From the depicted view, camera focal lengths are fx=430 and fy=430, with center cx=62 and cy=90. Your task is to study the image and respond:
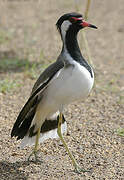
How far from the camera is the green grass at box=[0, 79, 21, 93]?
5.62 metres

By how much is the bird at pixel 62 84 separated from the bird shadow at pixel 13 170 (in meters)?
0.16

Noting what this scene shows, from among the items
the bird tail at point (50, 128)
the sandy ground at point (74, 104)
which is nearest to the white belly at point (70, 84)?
the bird tail at point (50, 128)

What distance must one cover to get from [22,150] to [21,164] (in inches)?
12.2

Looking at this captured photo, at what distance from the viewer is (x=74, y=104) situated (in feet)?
17.6

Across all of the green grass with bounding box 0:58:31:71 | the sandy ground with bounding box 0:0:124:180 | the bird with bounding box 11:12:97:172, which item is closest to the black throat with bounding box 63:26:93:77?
the bird with bounding box 11:12:97:172

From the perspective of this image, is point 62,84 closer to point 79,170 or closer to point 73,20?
point 73,20

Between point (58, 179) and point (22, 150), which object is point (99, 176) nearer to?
point (58, 179)

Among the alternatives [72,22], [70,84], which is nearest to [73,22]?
[72,22]

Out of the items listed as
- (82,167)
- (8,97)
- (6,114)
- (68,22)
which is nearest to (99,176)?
(82,167)

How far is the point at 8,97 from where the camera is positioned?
5473 mm

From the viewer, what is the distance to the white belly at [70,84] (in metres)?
3.48

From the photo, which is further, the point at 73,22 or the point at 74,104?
the point at 74,104

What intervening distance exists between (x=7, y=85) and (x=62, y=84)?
7.57ft

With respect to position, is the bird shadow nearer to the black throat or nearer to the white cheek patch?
the black throat
